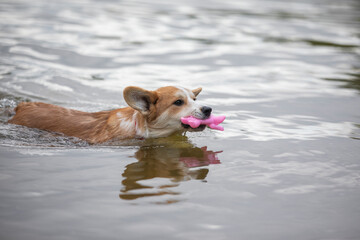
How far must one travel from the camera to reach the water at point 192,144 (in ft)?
13.9

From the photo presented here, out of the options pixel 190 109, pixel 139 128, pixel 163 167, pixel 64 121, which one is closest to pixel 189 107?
pixel 190 109

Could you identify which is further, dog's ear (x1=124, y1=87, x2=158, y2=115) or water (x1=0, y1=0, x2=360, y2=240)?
dog's ear (x1=124, y1=87, x2=158, y2=115)

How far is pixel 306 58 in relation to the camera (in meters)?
12.7

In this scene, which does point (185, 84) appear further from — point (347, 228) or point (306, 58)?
point (347, 228)

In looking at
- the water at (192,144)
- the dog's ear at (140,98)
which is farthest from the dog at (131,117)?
the water at (192,144)

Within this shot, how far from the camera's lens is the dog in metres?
6.03

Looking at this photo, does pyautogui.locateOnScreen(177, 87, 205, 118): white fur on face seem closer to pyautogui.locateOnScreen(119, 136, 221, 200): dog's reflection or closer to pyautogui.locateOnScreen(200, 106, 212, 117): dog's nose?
pyautogui.locateOnScreen(200, 106, 212, 117): dog's nose

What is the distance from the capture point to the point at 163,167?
5.52m

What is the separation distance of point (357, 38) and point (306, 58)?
3.93 m

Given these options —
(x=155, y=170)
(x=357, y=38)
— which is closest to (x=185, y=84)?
(x=155, y=170)

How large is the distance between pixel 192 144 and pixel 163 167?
1130 mm

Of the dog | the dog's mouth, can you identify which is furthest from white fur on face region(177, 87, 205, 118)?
the dog's mouth

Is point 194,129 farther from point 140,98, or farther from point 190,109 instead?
point 140,98

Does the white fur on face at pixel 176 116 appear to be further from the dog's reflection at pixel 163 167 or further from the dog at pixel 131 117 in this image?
the dog's reflection at pixel 163 167
